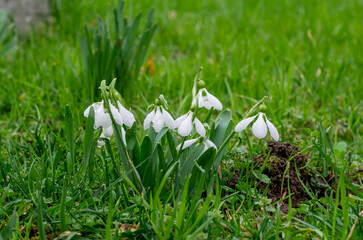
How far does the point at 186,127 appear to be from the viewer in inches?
59.7

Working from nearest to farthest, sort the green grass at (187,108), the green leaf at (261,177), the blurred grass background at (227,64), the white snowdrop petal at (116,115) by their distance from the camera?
the white snowdrop petal at (116,115), the green grass at (187,108), the green leaf at (261,177), the blurred grass background at (227,64)

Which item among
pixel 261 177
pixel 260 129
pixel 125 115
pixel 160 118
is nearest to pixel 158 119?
pixel 160 118

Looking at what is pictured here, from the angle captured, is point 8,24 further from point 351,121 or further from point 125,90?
point 351,121

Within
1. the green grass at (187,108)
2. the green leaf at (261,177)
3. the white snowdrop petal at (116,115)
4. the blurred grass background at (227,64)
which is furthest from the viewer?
the blurred grass background at (227,64)

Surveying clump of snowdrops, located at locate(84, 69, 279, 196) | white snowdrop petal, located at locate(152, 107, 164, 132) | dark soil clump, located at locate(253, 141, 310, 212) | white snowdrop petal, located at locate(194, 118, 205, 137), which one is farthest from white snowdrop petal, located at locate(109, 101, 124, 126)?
dark soil clump, located at locate(253, 141, 310, 212)

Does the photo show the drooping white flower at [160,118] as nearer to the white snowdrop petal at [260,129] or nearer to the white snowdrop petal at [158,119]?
the white snowdrop petal at [158,119]

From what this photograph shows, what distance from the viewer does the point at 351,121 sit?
2705 mm

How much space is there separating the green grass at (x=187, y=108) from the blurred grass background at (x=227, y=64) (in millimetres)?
15

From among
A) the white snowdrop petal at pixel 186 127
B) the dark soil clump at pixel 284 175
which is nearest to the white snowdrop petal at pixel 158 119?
the white snowdrop petal at pixel 186 127

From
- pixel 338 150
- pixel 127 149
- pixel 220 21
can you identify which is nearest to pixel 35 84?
pixel 127 149

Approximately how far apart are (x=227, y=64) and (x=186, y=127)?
6.89 ft

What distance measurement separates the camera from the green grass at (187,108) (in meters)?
1.60

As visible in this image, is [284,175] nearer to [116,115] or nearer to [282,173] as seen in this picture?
[282,173]

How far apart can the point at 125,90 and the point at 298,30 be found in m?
2.39
